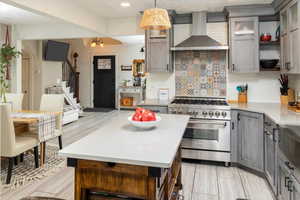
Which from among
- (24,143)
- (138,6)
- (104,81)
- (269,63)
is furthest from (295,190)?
(104,81)

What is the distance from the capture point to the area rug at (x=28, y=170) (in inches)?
115

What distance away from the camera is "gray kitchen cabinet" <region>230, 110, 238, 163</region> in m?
3.41

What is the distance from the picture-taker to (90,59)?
9719 millimetres

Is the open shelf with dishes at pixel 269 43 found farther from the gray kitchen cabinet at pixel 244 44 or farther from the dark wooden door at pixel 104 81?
the dark wooden door at pixel 104 81

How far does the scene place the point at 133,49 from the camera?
30.6ft

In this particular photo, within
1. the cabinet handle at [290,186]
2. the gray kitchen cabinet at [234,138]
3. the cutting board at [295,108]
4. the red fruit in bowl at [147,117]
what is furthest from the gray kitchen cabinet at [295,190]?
the gray kitchen cabinet at [234,138]

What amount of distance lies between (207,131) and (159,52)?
1667mm

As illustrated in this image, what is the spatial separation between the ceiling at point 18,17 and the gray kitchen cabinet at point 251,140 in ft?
14.7

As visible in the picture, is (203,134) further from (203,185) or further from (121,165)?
(121,165)

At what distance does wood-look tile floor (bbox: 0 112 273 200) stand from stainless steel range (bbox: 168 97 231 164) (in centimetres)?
20

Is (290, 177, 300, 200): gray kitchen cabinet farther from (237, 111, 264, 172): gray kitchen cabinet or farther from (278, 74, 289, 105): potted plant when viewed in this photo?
(278, 74, 289, 105): potted plant

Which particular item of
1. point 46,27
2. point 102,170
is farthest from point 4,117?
point 46,27

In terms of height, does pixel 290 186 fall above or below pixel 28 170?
above

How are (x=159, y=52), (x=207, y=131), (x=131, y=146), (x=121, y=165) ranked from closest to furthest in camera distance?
(x=121, y=165) → (x=131, y=146) → (x=207, y=131) → (x=159, y=52)
